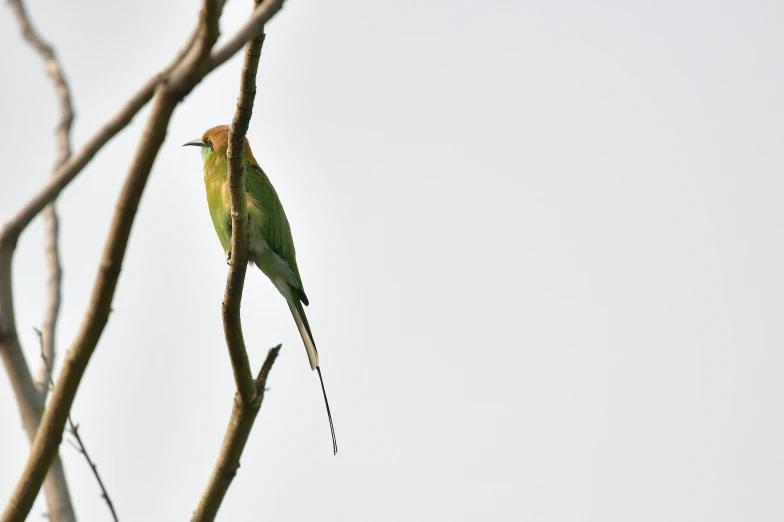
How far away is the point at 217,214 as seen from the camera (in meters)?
4.55

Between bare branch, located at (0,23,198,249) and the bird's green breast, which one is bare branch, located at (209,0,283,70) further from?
the bird's green breast

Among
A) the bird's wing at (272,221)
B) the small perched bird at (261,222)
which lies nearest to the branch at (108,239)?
the small perched bird at (261,222)

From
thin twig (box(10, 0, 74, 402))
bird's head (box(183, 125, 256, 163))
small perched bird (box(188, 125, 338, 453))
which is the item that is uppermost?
bird's head (box(183, 125, 256, 163))

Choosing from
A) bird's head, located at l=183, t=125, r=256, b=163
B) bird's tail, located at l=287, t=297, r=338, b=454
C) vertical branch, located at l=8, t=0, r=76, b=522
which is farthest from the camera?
bird's head, located at l=183, t=125, r=256, b=163

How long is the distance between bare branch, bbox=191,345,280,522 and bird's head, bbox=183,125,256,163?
2200 millimetres

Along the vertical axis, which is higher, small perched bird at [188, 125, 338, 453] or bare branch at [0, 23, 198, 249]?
small perched bird at [188, 125, 338, 453]

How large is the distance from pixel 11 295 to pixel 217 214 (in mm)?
2946

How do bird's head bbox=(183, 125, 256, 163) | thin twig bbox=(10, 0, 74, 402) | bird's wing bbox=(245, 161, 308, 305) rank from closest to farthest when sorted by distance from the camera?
thin twig bbox=(10, 0, 74, 402) → bird's wing bbox=(245, 161, 308, 305) → bird's head bbox=(183, 125, 256, 163)

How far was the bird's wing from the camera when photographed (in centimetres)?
461

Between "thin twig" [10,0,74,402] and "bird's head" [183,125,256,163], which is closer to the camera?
"thin twig" [10,0,74,402]

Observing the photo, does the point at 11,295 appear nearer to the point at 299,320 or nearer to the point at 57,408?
the point at 57,408

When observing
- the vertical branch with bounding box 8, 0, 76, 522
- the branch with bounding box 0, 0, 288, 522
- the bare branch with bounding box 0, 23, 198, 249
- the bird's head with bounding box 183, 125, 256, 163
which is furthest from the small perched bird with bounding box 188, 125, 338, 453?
the bare branch with bounding box 0, 23, 198, 249

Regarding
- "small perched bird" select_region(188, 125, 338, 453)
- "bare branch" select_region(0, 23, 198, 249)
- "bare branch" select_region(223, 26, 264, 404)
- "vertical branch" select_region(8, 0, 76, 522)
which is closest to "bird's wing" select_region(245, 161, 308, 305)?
"small perched bird" select_region(188, 125, 338, 453)

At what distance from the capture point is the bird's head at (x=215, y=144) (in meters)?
4.72
